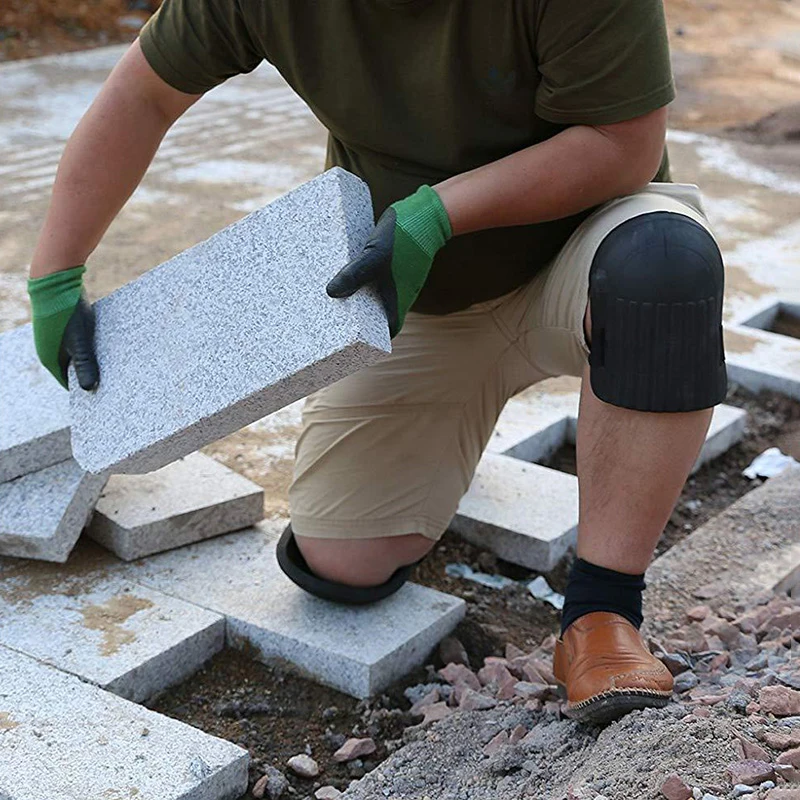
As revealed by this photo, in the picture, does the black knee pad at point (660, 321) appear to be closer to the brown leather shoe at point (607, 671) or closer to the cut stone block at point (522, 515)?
the brown leather shoe at point (607, 671)

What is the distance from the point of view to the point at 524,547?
2.97m

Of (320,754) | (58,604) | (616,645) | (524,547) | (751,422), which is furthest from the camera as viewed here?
(751,422)

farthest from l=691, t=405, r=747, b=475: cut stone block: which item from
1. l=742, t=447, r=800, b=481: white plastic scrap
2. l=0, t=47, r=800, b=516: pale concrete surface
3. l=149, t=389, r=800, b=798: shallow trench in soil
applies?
l=149, t=389, r=800, b=798: shallow trench in soil

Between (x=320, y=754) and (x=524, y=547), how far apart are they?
873 millimetres

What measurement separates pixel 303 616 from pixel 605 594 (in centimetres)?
69

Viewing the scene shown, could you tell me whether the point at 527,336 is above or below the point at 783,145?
above

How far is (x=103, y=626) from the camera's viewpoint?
243 cm

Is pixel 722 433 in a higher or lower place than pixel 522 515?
lower

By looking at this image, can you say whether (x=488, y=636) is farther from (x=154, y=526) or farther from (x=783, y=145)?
(x=783, y=145)

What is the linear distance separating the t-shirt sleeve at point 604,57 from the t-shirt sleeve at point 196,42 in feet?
2.03

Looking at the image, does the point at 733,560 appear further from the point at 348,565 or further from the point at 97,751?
the point at 97,751

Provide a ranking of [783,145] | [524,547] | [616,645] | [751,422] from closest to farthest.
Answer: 1. [616,645]
2. [524,547]
3. [751,422]
4. [783,145]

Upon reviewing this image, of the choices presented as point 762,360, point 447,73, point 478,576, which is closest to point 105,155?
point 447,73

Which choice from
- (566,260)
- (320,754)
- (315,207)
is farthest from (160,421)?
(566,260)
